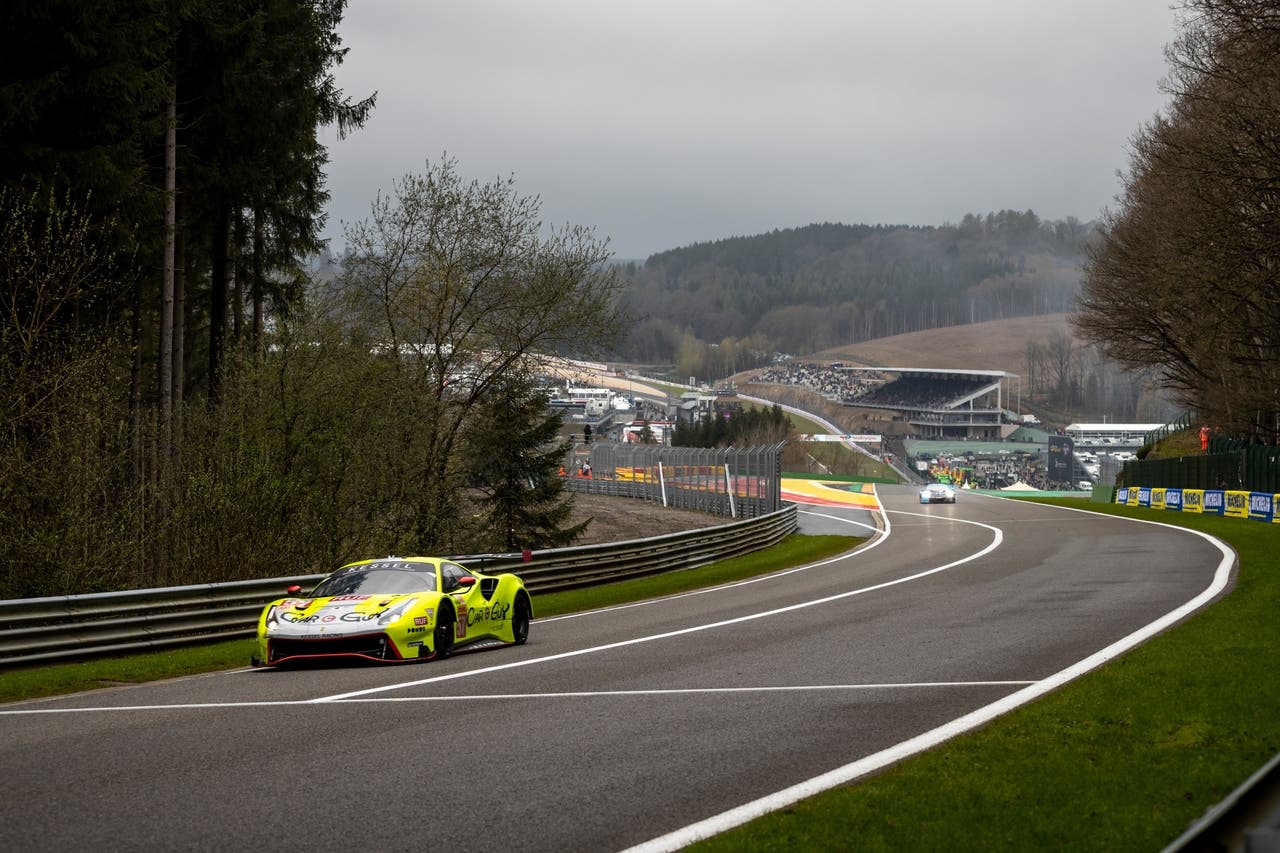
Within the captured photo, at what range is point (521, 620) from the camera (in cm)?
1619

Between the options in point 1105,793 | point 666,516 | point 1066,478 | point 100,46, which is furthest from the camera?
point 1066,478

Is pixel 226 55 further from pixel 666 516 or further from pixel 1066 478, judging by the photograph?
pixel 1066 478

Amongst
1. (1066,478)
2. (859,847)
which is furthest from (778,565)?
(1066,478)

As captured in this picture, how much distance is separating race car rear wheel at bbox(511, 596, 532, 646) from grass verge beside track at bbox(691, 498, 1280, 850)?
7.05m

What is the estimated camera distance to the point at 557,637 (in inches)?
647

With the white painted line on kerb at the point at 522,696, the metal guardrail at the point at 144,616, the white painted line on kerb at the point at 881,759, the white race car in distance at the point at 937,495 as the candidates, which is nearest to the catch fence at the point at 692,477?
the white race car in distance at the point at 937,495

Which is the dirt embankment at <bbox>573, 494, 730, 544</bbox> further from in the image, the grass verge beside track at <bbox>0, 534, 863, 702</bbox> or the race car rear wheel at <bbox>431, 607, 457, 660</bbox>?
the race car rear wheel at <bbox>431, 607, 457, 660</bbox>

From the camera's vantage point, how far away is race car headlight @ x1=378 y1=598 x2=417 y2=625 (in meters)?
13.8

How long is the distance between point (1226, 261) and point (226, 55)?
2135cm

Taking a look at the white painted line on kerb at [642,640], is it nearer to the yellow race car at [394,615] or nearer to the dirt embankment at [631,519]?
the yellow race car at [394,615]

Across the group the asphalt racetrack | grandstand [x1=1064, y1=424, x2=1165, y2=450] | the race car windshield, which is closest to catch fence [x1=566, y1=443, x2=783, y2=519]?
the asphalt racetrack

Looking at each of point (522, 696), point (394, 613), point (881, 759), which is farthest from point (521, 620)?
point (881, 759)

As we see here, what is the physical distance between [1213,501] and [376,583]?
38.5 meters

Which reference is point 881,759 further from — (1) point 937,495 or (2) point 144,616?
(1) point 937,495
